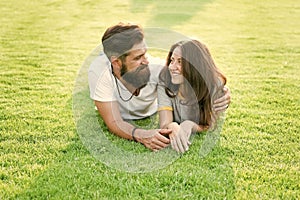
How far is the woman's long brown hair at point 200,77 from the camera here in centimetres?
327

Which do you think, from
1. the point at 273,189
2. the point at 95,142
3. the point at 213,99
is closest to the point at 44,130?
the point at 95,142

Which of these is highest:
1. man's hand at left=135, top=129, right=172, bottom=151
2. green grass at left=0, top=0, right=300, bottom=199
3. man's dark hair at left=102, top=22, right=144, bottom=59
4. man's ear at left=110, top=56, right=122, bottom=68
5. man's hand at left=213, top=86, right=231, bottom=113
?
man's dark hair at left=102, top=22, right=144, bottom=59

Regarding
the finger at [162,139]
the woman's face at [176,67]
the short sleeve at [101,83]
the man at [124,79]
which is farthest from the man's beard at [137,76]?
the finger at [162,139]

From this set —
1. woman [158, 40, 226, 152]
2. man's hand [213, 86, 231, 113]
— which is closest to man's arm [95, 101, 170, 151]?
woman [158, 40, 226, 152]

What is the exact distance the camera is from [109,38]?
3398 mm

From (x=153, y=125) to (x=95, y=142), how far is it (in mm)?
599

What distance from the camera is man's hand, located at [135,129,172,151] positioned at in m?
3.16

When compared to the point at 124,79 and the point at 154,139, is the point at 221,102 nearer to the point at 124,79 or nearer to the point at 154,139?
the point at 154,139

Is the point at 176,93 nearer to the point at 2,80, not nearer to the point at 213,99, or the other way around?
the point at 213,99

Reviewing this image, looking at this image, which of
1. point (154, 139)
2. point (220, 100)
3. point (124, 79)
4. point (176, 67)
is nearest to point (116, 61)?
point (124, 79)

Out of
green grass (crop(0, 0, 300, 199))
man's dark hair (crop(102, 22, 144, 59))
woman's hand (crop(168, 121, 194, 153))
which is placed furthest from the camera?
man's dark hair (crop(102, 22, 144, 59))

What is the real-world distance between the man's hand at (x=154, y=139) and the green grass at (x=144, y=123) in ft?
0.24

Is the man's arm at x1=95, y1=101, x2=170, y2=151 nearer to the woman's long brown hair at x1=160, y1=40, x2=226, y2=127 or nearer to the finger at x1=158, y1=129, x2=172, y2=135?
the finger at x1=158, y1=129, x2=172, y2=135

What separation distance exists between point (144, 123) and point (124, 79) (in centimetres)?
46
